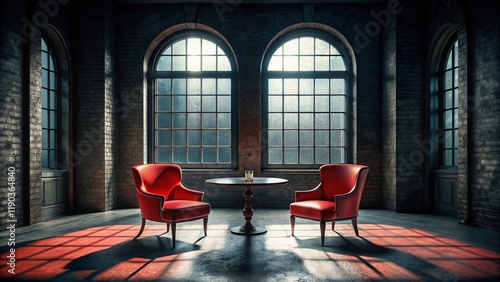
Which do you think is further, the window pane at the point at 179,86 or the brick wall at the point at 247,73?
the window pane at the point at 179,86

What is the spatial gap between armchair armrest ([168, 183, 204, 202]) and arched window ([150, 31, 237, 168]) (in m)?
1.93

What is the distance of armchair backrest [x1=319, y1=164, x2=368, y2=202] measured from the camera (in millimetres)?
4090

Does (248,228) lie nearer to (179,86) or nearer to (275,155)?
(275,155)

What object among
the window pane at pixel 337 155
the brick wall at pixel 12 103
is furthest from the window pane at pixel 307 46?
the brick wall at pixel 12 103

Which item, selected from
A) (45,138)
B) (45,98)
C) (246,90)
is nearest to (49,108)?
(45,98)

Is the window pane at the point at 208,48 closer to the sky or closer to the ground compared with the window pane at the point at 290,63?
closer to the sky

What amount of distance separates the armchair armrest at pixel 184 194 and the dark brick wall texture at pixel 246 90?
1703 millimetres

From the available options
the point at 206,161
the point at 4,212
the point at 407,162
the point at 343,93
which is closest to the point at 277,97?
the point at 343,93

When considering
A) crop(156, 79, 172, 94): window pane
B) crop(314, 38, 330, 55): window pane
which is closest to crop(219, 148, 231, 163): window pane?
crop(156, 79, 172, 94): window pane

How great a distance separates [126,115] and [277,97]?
2928mm

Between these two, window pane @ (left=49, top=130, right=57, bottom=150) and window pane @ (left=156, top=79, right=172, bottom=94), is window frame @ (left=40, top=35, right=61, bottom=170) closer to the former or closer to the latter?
window pane @ (left=49, top=130, right=57, bottom=150)

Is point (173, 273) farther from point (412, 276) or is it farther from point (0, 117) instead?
point (0, 117)

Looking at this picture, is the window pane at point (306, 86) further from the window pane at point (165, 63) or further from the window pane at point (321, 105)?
the window pane at point (165, 63)

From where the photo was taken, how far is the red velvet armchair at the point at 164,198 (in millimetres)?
3689
